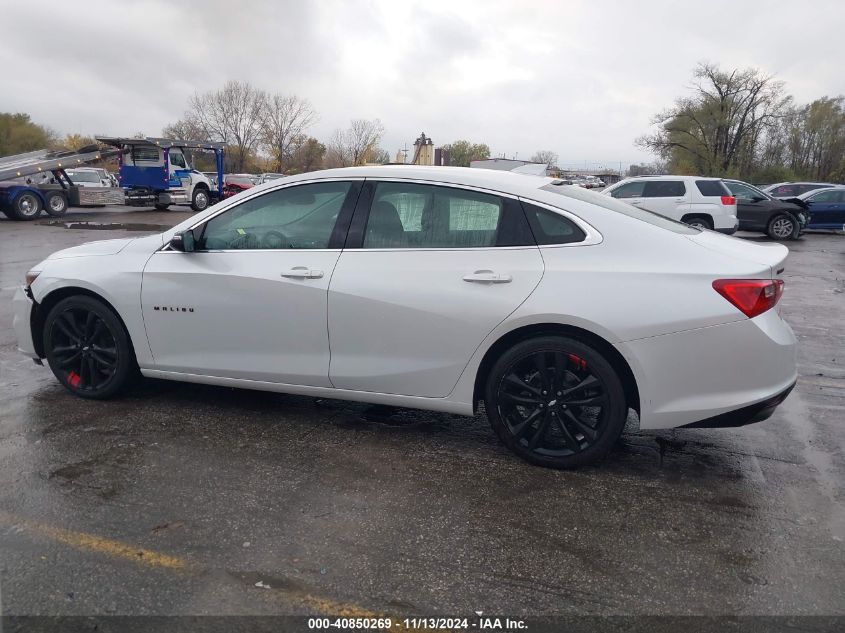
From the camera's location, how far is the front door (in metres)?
3.95

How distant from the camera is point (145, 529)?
2.98 m

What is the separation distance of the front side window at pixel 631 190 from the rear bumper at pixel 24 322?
13341mm

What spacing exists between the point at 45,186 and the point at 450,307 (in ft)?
72.5

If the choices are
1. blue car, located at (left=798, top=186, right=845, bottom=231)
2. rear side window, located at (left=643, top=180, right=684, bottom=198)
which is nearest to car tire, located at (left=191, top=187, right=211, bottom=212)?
rear side window, located at (left=643, top=180, right=684, bottom=198)

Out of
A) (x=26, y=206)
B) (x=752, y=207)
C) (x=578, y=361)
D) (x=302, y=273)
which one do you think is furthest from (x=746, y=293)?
(x=26, y=206)

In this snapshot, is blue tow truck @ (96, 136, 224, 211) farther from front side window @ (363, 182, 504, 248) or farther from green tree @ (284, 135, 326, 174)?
green tree @ (284, 135, 326, 174)

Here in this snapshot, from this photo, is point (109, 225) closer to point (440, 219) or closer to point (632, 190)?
point (632, 190)

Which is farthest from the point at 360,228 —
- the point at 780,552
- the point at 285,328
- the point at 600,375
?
the point at 780,552

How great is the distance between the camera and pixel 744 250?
3.65 meters

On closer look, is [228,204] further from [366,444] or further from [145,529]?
[145,529]

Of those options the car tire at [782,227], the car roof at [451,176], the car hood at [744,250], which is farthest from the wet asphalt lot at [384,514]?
the car tire at [782,227]

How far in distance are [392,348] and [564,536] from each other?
55.2 inches

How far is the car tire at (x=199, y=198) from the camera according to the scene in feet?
88.2

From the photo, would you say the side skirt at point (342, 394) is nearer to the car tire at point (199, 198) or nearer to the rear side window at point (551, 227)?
the rear side window at point (551, 227)
